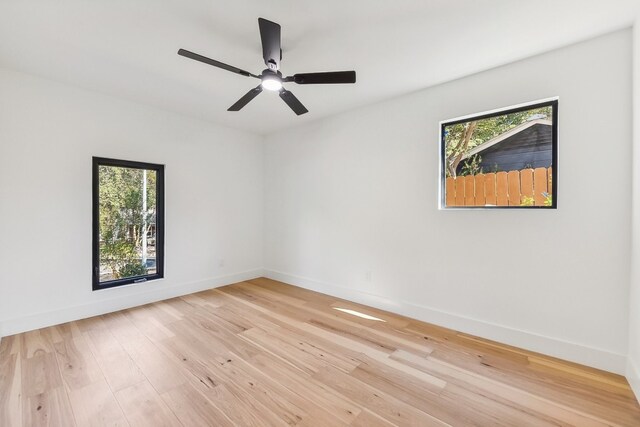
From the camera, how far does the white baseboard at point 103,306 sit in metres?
2.77

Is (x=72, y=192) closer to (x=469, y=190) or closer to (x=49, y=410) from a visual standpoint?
(x=49, y=410)

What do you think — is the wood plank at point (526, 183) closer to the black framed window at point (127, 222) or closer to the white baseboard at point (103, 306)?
the white baseboard at point (103, 306)

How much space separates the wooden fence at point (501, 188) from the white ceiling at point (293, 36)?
1.06m

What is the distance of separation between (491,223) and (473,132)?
3.18 feet

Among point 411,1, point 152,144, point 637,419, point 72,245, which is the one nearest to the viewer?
point 637,419

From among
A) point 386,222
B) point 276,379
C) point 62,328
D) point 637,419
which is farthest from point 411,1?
point 62,328

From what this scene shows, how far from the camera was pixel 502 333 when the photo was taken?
2.60 meters

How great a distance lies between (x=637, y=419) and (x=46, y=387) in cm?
391

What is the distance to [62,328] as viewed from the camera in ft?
9.47

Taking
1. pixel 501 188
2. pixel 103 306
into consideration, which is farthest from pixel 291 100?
pixel 103 306

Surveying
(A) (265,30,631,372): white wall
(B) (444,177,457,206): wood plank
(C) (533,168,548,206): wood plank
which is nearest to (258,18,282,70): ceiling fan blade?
(A) (265,30,631,372): white wall

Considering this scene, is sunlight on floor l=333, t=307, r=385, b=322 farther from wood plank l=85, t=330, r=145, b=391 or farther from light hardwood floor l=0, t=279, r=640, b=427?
wood plank l=85, t=330, r=145, b=391

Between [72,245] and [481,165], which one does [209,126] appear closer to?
[72,245]

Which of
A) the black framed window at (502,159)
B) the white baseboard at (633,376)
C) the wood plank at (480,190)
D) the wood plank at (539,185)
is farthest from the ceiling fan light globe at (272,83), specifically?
the white baseboard at (633,376)
